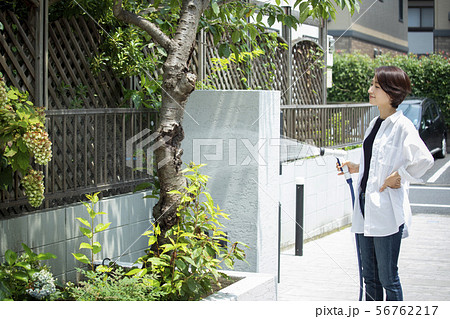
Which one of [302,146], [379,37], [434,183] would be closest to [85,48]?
[302,146]

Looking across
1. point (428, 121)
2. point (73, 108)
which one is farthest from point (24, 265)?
point (428, 121)

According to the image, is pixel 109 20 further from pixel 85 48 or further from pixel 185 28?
pixel 185 28

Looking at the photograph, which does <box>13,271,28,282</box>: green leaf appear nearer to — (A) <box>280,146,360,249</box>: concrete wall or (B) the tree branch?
(B) the tree branch

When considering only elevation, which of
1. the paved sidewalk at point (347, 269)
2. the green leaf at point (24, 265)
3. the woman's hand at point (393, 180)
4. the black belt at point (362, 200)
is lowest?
the paved sidewalk at point (347, 269)

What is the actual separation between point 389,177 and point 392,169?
0.10 m

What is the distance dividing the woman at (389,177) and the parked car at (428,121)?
39.0 ft

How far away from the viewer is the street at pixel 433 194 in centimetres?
1058

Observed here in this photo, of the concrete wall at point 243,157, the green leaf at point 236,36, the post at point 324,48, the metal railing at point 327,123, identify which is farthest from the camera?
the post at point 324,48

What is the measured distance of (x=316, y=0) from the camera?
4.63m

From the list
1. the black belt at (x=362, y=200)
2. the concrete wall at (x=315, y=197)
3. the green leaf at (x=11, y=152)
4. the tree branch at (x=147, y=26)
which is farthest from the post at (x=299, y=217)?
the green leaf at (x=11, y=152)

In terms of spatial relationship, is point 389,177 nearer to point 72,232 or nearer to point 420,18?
point 72,232

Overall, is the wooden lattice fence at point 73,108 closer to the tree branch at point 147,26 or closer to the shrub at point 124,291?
the tree branch at point 147,26

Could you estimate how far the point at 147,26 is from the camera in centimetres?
461

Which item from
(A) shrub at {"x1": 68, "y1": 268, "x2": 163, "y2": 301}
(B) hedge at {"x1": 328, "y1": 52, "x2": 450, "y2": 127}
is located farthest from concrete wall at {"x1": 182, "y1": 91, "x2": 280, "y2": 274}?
(B) hedge at {"x1": 328, "y1": 52, "x2": 450, "y2": 127}
